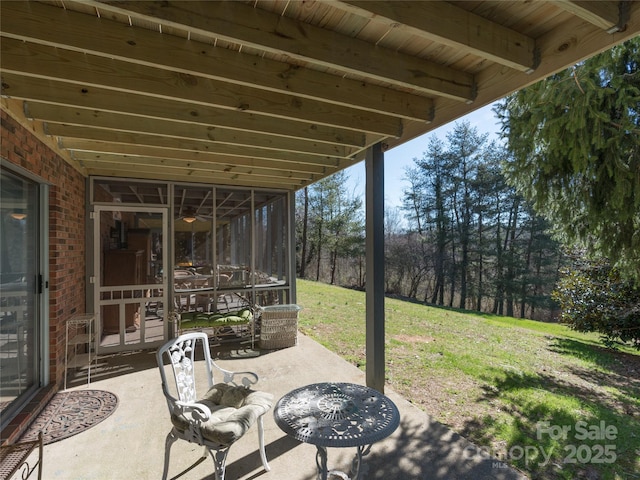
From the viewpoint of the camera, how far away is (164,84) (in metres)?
2.03

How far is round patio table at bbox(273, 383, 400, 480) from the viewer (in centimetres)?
155

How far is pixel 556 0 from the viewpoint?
1.29 m

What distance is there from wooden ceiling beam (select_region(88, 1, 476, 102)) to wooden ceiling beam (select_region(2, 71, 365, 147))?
88cm

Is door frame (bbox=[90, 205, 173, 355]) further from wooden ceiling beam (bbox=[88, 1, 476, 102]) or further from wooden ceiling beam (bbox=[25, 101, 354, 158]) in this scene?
wooden ceiling beam (bbox=[88, 1, 476, 102])

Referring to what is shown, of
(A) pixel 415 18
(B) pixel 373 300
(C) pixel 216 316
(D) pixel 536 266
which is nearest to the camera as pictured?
(A) pixel 415 18

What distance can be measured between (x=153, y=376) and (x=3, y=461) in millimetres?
2053

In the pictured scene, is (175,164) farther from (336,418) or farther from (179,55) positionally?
(336,418)

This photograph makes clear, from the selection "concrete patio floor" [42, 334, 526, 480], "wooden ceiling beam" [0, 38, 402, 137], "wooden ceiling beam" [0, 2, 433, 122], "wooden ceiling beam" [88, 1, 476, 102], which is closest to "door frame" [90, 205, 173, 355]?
"concrete patio floor" [42, 334, 526, 480]

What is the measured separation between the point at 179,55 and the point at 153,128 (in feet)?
3.85

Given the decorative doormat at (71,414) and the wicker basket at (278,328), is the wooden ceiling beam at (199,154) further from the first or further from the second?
the decorative doormat at (71,414)

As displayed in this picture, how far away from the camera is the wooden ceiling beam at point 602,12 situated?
132cm

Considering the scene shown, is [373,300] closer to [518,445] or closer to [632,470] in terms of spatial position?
[518,445]

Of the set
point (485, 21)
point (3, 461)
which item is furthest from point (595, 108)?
point (3, 461)

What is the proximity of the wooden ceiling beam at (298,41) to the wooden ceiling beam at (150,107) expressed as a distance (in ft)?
2.89
